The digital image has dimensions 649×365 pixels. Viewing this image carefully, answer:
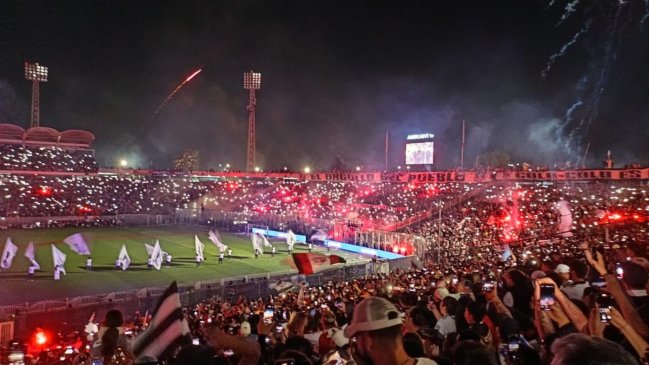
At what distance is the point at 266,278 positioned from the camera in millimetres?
21719

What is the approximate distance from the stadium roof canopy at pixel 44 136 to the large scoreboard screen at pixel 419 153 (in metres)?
50.0

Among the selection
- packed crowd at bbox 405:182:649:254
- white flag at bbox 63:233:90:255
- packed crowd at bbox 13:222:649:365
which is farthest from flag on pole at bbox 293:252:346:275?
white flag at bbox 63:233:90:255

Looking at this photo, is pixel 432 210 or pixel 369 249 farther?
pixel 432 210

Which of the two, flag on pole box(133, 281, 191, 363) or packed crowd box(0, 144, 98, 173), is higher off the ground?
packed crowd box(0, 144, 98, 173)

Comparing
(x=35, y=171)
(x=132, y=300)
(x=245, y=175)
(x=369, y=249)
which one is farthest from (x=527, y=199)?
(x=35, y=171)

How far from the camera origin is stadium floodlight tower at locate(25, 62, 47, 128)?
228ft

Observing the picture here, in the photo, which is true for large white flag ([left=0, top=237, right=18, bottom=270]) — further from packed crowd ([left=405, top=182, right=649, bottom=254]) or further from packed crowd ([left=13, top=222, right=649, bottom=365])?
packed crowd ([left=405, top=182, right=649, bottom=254])

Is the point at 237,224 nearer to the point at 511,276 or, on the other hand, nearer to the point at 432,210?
the point at 432,210

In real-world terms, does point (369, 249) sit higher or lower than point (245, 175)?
lower

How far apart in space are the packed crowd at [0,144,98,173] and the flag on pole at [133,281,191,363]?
64.4 meters

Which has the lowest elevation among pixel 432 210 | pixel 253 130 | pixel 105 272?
pixel 105 272

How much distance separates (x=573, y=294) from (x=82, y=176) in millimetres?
69962

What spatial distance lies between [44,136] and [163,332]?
7458cm

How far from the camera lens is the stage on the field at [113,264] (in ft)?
73.5
